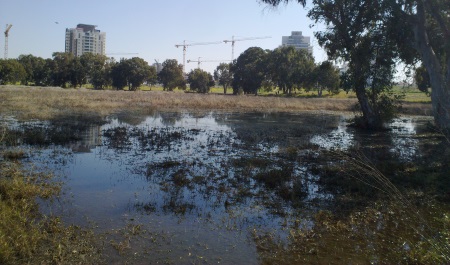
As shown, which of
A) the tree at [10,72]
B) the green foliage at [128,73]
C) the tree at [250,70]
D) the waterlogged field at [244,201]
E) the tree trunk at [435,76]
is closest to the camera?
the waterlogged field at [244,201]

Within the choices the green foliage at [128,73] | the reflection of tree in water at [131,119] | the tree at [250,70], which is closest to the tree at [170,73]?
the green foliage at [128,73]

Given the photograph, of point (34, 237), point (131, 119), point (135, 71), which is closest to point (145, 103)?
point (131, 119)

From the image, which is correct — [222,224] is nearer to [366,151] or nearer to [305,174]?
[305,174]

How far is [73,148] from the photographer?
15.5 m

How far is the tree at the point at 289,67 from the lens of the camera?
278 feet

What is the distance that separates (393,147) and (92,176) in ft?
48.8

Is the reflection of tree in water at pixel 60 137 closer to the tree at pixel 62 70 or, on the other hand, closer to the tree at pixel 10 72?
the tree at pixel 10 72

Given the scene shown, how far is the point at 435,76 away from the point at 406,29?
11.2 ft

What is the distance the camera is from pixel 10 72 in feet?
276

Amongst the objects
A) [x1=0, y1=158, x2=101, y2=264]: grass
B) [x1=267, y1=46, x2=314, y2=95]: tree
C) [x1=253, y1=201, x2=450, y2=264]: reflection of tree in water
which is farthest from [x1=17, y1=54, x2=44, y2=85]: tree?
[x1=253, y1=201, x2=450, y2=264]: reflection of tree in water

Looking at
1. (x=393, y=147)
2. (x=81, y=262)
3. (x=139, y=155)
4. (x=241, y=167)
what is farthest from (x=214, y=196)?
(x=393, y=147)

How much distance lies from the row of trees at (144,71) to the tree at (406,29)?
175 feet

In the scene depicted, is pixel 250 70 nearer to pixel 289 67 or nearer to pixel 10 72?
pixel 289 67

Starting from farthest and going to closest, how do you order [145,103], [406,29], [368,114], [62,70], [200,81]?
[200,81], [62,70], [145,103], [368,114], [406,29]
